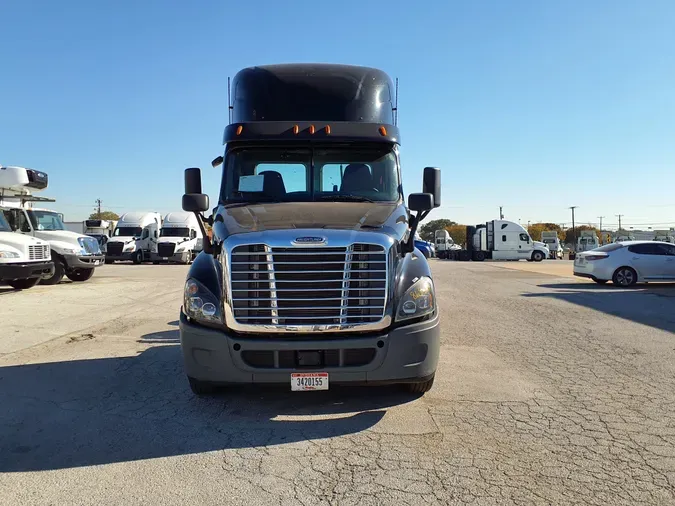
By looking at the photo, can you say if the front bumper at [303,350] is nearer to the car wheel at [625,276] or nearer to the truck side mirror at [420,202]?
the truck side mirror at [420,202]

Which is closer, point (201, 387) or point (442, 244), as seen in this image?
point (201, 387)

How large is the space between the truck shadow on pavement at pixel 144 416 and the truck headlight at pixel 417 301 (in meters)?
0.94

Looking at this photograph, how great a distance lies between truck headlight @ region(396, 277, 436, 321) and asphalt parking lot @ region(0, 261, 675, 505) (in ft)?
2.93

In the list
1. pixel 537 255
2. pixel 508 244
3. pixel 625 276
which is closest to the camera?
pixel 625 276

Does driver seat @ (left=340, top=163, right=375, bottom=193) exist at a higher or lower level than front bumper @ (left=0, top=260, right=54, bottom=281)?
higher

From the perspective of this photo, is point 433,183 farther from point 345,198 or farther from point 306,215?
point 306,215

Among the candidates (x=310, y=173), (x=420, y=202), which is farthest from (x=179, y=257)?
(x=420, y=202)

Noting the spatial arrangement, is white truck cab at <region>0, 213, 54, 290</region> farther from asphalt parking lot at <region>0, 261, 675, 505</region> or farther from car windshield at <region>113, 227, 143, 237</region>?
car windshield at <region>113, 227, 143, 237</region>

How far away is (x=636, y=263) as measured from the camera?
17.3m

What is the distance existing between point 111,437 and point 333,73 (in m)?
4.76

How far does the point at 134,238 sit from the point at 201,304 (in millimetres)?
30607

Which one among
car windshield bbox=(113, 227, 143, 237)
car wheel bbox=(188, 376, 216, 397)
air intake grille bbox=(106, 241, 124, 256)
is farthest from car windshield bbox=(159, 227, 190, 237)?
car wheel bbox=(188, 376, 216, 397)

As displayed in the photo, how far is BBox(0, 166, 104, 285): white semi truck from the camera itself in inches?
607

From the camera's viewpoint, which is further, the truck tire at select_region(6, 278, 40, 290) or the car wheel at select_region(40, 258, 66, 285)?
the car wheel at select_region(40, 258, 66, 285)
